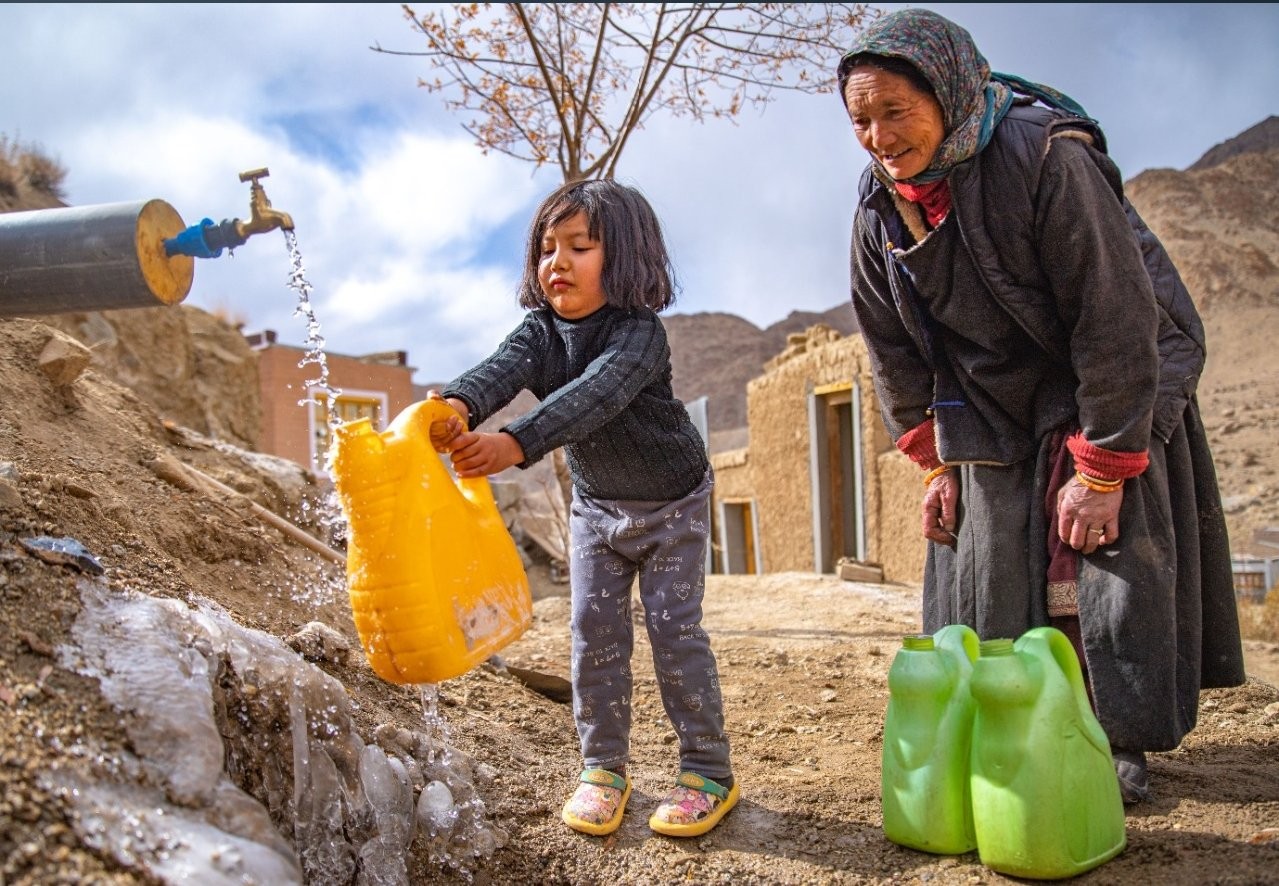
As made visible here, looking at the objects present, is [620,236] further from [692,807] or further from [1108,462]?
[692,807]

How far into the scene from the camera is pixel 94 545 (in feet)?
6.98

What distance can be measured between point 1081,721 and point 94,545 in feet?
6.55

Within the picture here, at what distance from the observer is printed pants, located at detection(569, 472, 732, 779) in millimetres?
2154

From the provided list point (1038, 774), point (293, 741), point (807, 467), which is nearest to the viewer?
point (1038, 774)

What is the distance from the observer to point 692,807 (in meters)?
2.02

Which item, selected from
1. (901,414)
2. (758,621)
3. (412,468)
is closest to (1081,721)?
(901,414)

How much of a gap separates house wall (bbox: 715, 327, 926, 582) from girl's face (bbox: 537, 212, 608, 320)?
21.2 feet

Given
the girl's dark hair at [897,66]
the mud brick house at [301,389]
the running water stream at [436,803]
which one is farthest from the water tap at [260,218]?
the mud brick house at [301,389]

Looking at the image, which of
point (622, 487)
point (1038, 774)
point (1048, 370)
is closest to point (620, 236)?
point (622, 487)

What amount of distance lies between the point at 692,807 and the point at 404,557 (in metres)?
0.82

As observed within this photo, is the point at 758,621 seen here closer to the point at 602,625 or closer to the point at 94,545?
the point at 602,625

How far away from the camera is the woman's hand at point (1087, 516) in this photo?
2.00 metres

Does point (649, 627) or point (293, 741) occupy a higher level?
point (649, 627)

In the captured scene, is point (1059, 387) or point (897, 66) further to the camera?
point (1059, 387)
